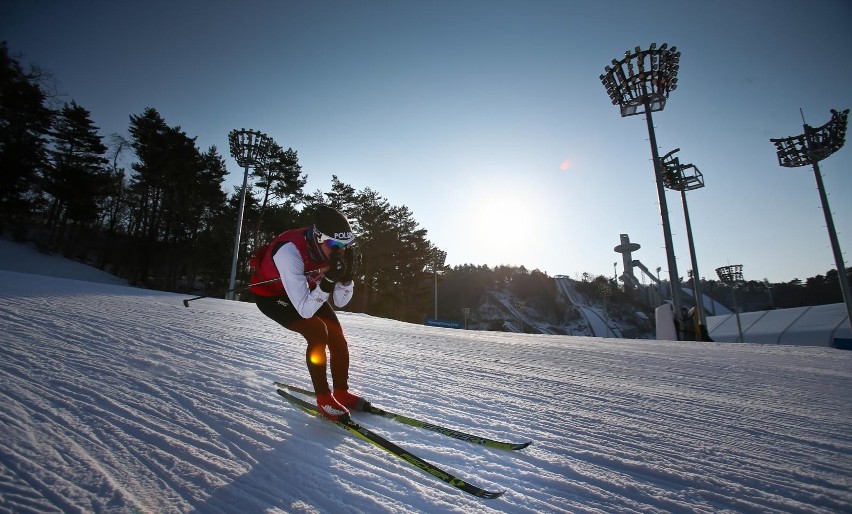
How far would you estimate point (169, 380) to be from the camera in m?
2.90

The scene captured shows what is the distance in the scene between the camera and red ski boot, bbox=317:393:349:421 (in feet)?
7.68

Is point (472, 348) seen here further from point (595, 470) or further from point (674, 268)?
point (674, 268)

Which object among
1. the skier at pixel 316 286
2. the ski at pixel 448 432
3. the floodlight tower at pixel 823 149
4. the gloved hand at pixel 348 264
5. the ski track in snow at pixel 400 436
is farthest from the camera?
the floodlight tower at pixel 823 149

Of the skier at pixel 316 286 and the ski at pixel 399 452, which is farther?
the skier at pixel 316 286

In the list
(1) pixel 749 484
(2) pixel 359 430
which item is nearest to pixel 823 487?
(1) pixel 749 484

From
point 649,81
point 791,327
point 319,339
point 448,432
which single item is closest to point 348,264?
point 319,339

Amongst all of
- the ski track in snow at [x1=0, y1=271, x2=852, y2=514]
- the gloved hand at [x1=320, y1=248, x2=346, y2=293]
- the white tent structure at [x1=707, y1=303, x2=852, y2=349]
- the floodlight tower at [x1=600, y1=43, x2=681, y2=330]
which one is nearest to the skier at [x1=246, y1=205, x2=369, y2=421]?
the gloved hand at [x1=320, y1=248, x2=346, y2=293]

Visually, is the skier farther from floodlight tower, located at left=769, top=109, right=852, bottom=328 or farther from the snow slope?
floodlight tower, located at left=769, top=109, right=852, bottom=328

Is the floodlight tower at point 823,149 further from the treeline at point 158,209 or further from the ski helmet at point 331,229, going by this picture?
the treeline at point 158,209

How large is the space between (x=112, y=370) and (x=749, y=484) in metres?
4.53

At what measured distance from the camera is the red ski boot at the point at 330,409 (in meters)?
2.34

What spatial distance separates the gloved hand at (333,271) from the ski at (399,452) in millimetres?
894

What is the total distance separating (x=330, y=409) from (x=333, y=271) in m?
1.02

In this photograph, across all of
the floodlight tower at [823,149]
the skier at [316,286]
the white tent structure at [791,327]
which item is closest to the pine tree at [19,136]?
the skier at [316,286]
